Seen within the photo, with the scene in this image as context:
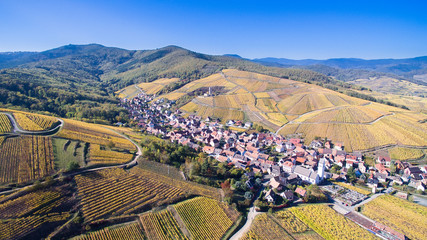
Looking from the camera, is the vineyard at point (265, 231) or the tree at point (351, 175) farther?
the tree at point (351, 175)

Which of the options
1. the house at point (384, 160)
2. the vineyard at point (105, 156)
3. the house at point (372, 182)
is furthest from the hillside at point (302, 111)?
the vineyard at point (105, 156)

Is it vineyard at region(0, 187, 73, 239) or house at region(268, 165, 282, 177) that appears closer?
vineyard at region(0, 187, 73, 239)

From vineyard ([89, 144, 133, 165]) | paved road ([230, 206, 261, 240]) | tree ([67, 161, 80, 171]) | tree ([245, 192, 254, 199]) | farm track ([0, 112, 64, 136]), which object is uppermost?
farm track ([0, 112, 64, 136])

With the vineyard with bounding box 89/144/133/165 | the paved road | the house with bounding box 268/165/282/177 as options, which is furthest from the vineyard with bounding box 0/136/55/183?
the house with bounding box 268/165/282/177

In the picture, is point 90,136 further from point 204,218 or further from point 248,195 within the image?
point 248,195

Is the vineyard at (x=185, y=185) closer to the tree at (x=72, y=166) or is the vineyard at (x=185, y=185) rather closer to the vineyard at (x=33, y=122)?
the tree at (x=72, y=166)

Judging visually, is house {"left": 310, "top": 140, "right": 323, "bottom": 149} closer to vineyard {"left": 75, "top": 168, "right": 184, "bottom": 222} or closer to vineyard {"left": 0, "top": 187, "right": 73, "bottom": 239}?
vineyard {"left": 75, "top": 168, "right": 184, "bottom": 222}
